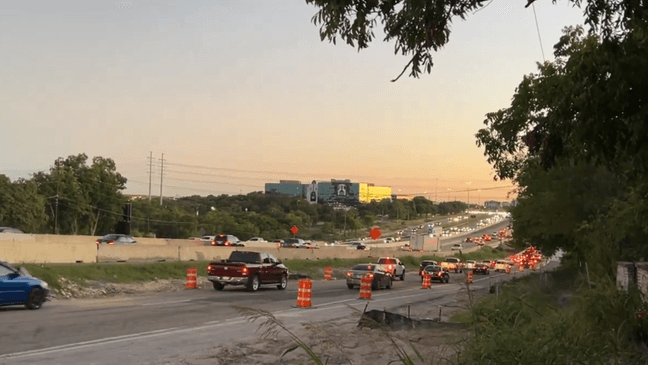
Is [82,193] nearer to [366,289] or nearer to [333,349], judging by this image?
[366,289]

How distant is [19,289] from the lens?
68.5ft

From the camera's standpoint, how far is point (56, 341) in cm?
1461

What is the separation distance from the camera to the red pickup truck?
3284 centimetres

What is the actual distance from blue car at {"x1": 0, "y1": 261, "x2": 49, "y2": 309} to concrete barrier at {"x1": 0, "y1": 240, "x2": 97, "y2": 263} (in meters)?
11.5

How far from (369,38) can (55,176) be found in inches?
3662

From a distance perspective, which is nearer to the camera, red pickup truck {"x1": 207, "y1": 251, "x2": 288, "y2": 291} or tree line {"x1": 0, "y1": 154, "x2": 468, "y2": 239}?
red pickup truck {"x1": 207, "y1": 251, "x2": 288, "y2": 291}

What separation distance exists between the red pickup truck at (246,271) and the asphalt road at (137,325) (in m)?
2.08

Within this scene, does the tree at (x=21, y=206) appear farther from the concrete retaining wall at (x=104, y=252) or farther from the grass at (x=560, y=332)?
the grass at (x=560, y=332)

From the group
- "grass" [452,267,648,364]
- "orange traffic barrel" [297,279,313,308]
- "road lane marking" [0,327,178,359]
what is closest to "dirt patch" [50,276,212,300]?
"orange traffic barrel" [297,279,313,308]

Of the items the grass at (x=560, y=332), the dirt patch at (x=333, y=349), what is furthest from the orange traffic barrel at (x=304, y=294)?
the grass at (x=560, y=332)

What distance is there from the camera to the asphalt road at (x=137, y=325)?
13.3 m

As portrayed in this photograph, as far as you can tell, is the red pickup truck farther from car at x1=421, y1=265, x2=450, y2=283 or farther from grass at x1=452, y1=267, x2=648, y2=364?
grass at x1=452, y1=267, x2=648, y2=364

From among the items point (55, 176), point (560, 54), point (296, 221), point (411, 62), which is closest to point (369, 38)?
point (411, 62)

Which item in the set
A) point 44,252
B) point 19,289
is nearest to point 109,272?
point 44,252
